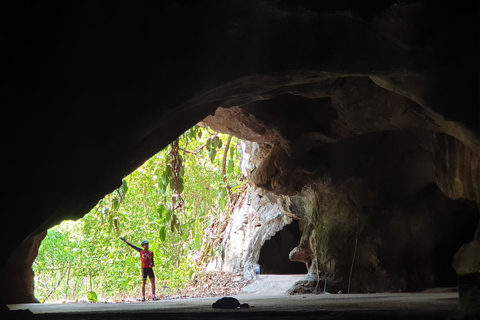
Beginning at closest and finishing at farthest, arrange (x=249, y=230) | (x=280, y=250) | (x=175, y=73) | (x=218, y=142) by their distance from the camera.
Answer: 1. (x=175, y=73)
2. (x=218, y=142)
3. (x=249, y=230)
4. (x=280, y=250)

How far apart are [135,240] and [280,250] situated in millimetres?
5764

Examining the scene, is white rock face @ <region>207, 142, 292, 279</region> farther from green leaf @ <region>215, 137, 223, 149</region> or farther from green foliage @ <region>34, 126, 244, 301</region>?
green leaf @ <region>215, 137, 223, 149</region>

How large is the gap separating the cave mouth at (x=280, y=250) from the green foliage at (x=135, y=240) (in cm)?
177

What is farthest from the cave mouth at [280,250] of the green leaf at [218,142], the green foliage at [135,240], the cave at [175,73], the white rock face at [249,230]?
the cave at [175,73]

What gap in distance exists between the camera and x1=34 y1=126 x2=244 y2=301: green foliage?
14.8 meters

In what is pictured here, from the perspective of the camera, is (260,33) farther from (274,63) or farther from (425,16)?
(425,16)

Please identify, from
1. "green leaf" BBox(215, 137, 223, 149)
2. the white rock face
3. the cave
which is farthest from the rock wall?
the white rock face

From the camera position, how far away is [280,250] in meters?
14.9

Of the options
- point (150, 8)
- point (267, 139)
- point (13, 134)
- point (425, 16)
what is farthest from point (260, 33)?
point (267, 139)

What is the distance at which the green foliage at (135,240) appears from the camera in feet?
48.6

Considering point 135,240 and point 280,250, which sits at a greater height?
point 135,240

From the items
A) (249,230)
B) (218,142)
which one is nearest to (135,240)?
(249,230)

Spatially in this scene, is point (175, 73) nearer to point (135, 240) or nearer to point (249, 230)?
point (249, 230)

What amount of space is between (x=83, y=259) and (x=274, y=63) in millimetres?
15091
